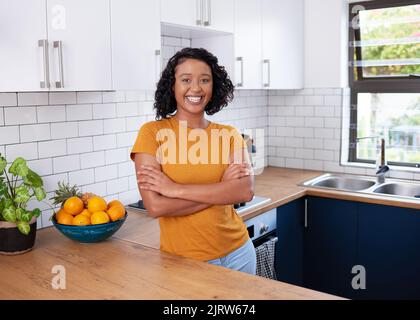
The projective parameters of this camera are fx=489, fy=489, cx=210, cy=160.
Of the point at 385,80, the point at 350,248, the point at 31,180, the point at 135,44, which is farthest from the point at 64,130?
the point at 385,80

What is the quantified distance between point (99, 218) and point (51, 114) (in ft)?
2.09

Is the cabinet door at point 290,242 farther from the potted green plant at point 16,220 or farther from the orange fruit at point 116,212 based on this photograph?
the potted green plant at point 16,220

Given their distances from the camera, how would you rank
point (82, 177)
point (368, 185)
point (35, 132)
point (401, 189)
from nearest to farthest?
point (35, 132)
point (82, 177)
point (401, 189)
point (368, 185)

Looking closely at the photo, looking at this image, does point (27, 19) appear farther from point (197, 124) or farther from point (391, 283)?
point (391, 283)

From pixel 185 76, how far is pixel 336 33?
2048 mm

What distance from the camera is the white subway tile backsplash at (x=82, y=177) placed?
2.51 meters

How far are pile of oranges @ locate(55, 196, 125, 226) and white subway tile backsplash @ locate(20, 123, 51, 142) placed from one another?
1.32ft

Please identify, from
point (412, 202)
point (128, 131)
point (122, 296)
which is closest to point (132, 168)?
point (128, 131)

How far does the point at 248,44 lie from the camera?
311 centimetres

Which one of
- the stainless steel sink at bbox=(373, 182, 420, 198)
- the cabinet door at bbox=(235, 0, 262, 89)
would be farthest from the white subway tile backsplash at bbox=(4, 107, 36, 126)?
the stainless steel sink at bbox=(373, 182, 420, 198)

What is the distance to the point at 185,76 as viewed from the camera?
1991 mm

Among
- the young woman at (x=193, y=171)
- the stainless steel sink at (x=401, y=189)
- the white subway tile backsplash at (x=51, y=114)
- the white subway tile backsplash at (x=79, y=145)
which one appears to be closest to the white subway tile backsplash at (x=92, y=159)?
the white subway tile backsplash at (x=79, y=145)

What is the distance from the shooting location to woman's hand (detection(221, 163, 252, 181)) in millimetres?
1977

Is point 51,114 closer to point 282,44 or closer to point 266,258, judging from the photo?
point 266,258
